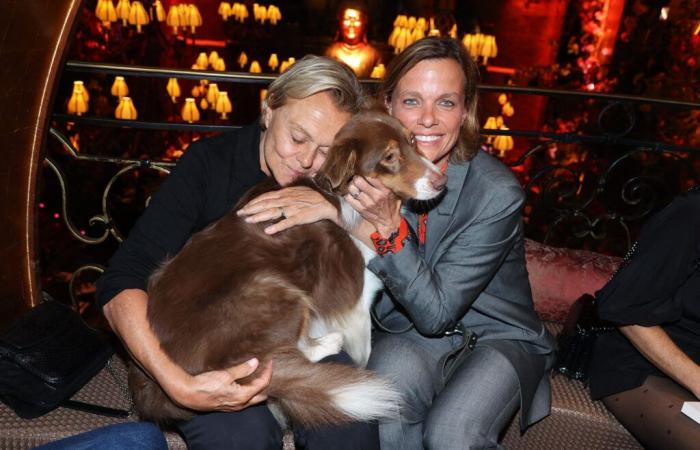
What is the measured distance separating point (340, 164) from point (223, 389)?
845mm

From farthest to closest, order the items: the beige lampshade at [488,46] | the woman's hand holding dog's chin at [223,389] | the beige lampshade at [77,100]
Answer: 1. the beige lampshade at [488,46]
2. the beige lampshade at [77,100]
3. the woman's hand holding dog's chin at [223,389]

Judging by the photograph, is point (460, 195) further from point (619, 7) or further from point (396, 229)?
point (619, 7)

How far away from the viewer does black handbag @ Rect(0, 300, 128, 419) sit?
202 centimetres

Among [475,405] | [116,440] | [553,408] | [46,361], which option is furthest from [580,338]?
[46,361]

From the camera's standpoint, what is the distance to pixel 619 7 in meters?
8.14

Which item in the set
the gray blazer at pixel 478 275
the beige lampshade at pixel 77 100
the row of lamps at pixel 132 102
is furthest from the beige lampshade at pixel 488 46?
the gray blazer at pixel 478 275

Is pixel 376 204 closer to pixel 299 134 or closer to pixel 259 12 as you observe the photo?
pixel 299 134

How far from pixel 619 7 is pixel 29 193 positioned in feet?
26.9

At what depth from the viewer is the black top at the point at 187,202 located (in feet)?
6.48

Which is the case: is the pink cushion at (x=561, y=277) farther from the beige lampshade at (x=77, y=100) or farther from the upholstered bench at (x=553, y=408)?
the beige lampshade at (x=77, y=100)

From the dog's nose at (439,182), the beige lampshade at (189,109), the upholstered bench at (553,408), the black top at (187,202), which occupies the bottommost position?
the beige lampshade at (189,109)

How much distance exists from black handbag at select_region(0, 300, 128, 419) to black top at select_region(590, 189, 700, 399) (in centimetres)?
186

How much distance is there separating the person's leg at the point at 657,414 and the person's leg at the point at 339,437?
100cm

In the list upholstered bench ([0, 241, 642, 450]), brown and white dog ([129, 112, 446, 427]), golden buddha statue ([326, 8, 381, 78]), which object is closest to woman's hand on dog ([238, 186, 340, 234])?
brown and white dog ([129, 112, 446, 427])
